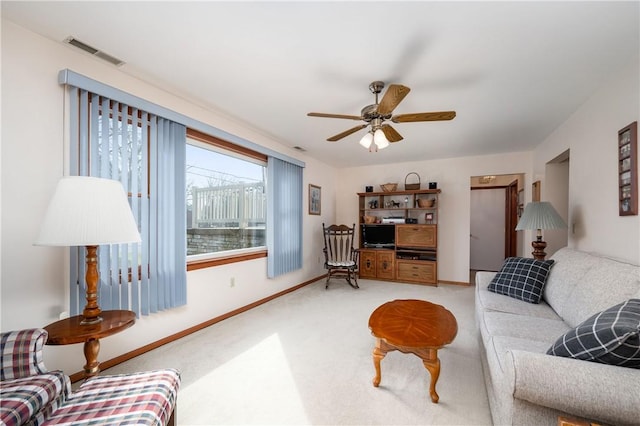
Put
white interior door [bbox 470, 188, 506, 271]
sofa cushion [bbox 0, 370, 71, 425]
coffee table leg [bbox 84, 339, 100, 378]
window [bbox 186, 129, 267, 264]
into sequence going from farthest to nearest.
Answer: white interior door [bbox 470, 188, 506, 271] < window [bbox 186, 129, 267, 264] < coffee table leg [bbox 84, 339, 100, 378] < sofa cushion [bbox 0, 370, 71, 425]

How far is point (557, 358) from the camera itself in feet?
3.66

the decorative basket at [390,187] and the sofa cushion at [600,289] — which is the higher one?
the decorative basket at [390,187]

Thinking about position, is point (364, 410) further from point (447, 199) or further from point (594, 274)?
point (447, 199)

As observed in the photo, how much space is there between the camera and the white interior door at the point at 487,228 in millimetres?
5906

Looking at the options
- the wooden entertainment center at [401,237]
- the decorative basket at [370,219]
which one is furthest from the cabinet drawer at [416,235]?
the decorative basket at [370,219]

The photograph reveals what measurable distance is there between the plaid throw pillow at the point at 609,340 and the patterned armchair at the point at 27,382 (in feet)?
7.22

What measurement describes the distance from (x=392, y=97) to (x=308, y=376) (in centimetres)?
214

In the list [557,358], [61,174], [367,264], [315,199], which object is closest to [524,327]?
[557,358]

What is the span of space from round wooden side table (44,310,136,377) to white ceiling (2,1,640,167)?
6.03 feet

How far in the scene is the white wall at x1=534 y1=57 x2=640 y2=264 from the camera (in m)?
1.94

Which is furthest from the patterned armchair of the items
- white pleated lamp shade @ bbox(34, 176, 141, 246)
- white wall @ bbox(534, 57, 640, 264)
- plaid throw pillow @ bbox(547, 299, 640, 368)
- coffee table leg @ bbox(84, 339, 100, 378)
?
white wall @ bbox(534, 57, 640, 264)

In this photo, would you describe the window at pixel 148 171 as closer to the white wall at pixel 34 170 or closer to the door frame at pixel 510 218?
the white wall at pixel 34 170

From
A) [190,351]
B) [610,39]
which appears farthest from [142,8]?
[610,39]

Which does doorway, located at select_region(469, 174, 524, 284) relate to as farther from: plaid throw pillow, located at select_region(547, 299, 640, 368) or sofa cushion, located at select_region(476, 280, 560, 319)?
plaid throw pillow, located at select_region(547, 299, 640, 368)
